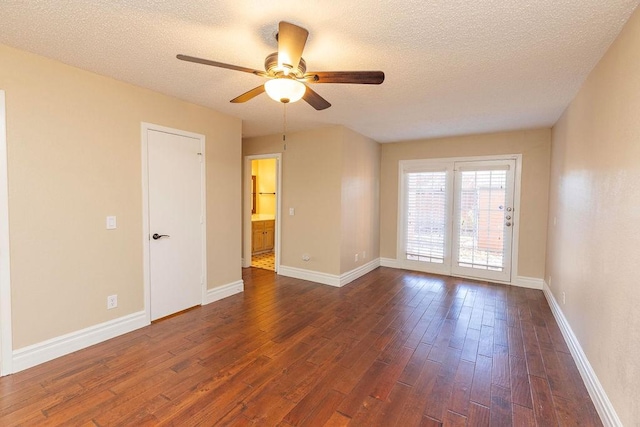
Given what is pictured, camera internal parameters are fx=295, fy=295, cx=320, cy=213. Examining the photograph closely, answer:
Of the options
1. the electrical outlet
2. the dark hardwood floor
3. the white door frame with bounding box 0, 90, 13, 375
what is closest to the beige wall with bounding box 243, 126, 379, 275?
the dark hardwood floor

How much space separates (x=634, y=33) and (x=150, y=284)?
4.34m

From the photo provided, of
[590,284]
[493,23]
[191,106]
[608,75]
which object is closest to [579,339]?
[590,284]

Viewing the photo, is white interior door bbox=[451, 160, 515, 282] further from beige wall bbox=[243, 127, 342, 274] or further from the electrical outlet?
the electrical outlet

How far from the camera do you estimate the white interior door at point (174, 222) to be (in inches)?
127

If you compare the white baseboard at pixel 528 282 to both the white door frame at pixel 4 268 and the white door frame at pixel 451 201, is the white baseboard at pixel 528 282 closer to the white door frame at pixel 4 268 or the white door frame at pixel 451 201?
the white door frame at pixel 451 201

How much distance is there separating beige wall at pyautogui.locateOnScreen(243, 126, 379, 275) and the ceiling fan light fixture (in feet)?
8.54

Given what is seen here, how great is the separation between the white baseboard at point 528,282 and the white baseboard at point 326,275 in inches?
93.3

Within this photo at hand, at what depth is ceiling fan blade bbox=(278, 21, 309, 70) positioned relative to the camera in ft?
5.32

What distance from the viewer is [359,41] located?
207 centimetres

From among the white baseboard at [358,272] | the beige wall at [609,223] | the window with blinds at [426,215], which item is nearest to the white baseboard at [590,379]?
the beige wall at [609,223]

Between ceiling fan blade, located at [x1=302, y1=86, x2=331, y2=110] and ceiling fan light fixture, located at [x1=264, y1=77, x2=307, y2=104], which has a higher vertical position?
ceiling fan blade, located at [x1=302, y1=86, x2=331, y2=110]

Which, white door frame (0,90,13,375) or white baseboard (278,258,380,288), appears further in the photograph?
white baseboard (278,258,380,288)

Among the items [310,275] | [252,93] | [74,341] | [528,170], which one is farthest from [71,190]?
[528,170]

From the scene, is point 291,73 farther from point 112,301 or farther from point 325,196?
point 325,196
